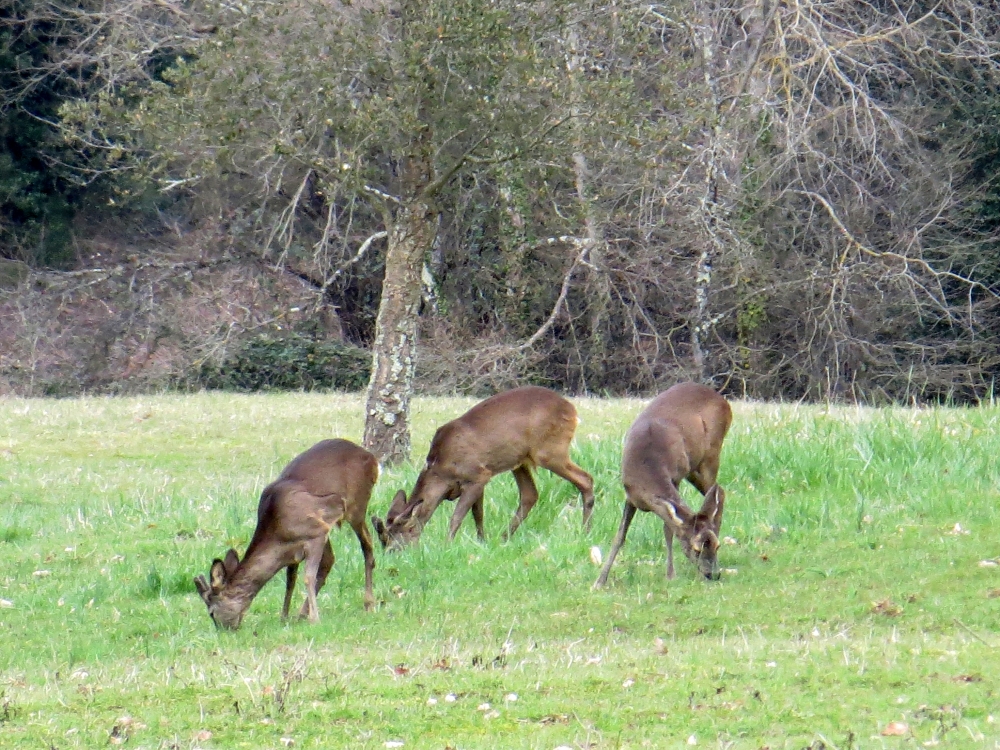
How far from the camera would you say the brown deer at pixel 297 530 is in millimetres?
8695

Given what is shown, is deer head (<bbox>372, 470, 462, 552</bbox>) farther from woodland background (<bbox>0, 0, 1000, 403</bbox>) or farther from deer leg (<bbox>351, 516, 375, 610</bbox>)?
woodland background (<bbox>0, 0, 1000, 403</bbox>)

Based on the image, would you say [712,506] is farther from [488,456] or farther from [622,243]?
[622,243]

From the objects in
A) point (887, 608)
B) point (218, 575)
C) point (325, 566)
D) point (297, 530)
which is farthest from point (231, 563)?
point (887, 608)

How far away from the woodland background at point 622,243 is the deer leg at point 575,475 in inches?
514

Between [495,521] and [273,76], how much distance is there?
505 cm

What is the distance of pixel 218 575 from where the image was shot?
8.63 metres

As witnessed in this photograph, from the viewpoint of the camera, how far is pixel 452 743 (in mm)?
5477

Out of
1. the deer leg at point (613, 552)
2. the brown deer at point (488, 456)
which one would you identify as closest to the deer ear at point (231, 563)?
the brown deer at point (488, 456)

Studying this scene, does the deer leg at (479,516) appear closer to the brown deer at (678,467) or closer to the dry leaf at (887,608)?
the brown deer at (678,467)

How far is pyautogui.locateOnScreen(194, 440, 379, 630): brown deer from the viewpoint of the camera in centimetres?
870

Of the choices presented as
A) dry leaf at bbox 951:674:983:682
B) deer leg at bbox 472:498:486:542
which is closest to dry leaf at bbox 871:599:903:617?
dry leaf at bbox 951:674:983:682

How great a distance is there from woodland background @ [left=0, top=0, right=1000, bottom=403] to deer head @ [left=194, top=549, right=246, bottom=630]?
15609mm

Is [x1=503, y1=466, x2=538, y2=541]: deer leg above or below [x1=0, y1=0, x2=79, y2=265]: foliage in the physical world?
below

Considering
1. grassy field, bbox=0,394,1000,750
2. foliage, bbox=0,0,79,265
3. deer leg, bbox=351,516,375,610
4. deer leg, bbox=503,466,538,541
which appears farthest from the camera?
foliage, bbox=0,0,79,265
